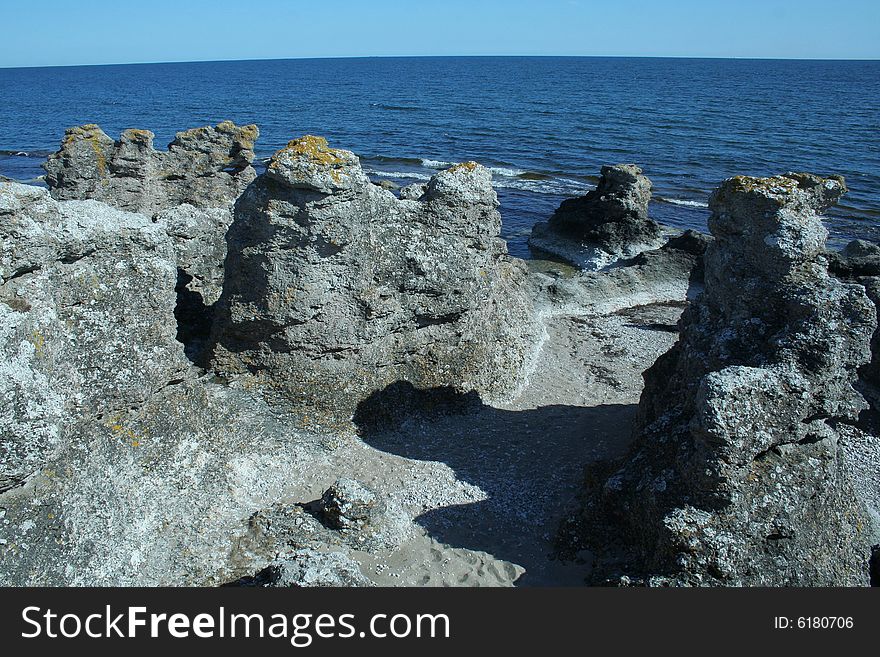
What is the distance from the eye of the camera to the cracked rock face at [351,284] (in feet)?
43.6

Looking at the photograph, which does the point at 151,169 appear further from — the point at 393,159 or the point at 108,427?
the point at 393,159

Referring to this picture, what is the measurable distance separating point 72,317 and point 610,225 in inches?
1005

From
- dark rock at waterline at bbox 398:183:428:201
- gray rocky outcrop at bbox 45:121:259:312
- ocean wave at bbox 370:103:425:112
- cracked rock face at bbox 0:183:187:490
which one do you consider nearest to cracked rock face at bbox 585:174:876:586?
dark rock at waterline at bbox 398:183:428:201

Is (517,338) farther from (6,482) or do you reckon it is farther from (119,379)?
(6,482)

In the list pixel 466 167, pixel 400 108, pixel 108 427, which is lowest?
pixel 108 427

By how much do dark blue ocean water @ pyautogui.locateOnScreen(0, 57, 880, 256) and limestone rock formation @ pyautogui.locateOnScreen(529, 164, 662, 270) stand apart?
3.13 metres

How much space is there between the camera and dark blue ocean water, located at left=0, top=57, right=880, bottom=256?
167ft

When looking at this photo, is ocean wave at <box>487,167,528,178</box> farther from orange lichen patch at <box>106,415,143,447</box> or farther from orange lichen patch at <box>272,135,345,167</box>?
orange lichen patch at <box>106,415,143,447</box>

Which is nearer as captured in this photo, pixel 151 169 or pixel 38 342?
pixel 38 342

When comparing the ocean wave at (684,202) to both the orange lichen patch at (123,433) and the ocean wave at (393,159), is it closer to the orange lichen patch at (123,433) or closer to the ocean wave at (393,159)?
the ocean wave at (393,159)

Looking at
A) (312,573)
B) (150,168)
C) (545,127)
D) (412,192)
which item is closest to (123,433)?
(312,573)

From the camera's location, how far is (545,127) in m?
80.3

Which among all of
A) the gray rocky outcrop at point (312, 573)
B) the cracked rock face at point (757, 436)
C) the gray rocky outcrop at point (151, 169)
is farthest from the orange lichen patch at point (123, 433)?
the gray rocky outcrop at point (151, 169)

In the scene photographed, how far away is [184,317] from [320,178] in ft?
15.9
